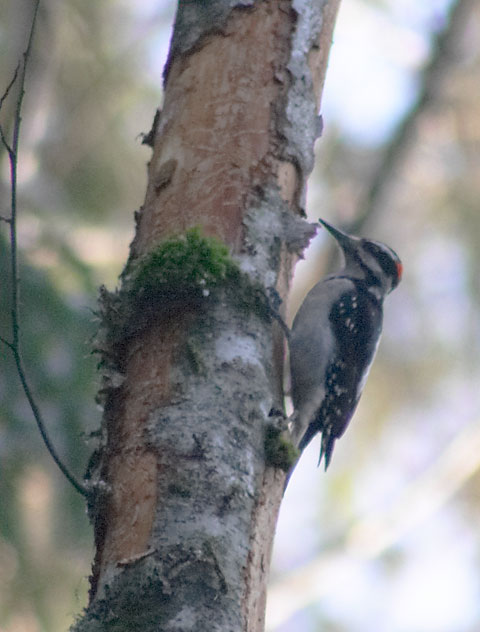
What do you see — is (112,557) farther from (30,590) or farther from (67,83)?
(67,83)

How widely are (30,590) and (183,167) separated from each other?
2421mm

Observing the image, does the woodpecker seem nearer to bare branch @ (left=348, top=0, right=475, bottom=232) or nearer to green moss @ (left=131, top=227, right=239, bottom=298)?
green moss @ (left=131, top=227, right=239, bottom=298)

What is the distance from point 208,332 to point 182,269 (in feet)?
0.72

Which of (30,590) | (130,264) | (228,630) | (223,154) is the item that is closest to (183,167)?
(223,154)

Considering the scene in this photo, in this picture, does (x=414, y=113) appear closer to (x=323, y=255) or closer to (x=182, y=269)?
(x=323, y=255)

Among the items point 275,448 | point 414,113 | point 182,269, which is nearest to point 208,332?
point 182,269

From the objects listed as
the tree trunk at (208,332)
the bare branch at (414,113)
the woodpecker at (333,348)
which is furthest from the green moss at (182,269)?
the bare branch at (414,113)

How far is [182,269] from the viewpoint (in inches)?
109

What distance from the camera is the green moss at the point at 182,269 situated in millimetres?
2768

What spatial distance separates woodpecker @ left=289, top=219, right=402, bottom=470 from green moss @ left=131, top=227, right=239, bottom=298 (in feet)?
3.83

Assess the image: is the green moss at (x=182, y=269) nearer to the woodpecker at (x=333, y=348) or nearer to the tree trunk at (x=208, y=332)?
the tree trunk at (x=208, y=332)

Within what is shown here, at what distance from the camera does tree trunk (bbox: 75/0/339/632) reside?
2223mm

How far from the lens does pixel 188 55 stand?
3.28 metres

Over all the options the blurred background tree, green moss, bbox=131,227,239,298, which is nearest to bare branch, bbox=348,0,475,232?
the blurred background tree
